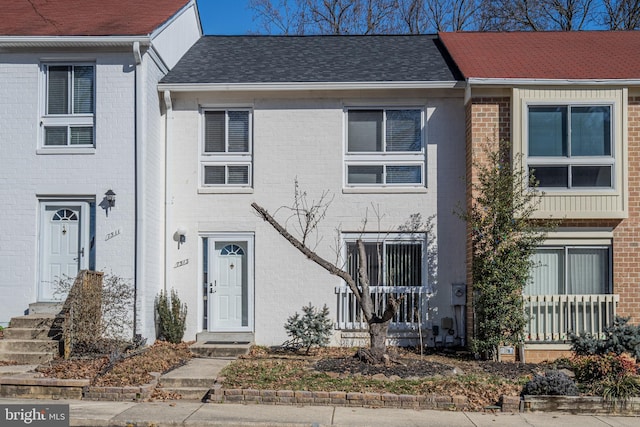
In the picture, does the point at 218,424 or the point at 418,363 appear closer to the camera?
the point at 218,424

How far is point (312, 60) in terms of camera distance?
641 inches

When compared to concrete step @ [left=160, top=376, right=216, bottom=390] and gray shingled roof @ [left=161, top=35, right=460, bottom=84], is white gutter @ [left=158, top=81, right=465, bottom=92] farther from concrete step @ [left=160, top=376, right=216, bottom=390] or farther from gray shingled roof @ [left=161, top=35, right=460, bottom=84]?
concrete step @ [left=160, top=376, right=216, bottom=390]

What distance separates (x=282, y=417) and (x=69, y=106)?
787 cm

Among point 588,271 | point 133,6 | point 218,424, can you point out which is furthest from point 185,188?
point 588,271

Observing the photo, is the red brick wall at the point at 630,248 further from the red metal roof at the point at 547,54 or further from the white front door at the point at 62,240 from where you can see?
the white front door at the point at 62,240

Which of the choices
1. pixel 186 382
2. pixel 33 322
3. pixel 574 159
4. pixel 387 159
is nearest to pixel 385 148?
pixel 387 159

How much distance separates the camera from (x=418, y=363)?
38.3 ft

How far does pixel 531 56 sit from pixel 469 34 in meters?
2.57

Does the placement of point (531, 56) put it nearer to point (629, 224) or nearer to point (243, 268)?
point (629, 224)

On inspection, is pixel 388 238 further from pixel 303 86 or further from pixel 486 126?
pixel 303 86

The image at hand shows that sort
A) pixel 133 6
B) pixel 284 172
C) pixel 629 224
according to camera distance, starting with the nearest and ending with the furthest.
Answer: pixel 629 224
pixel 284 172
pixel 133 6

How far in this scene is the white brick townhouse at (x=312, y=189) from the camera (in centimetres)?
1472

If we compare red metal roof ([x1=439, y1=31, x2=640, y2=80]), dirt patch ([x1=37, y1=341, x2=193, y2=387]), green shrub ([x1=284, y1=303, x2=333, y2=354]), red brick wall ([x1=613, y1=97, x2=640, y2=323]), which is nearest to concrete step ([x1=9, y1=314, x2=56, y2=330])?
dirt patch ([x1=37, y1=341, x2=193, y2=387])

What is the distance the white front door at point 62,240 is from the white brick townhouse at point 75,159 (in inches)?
0.7
